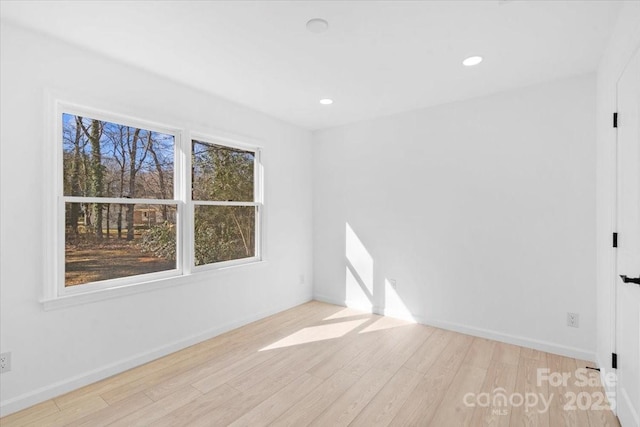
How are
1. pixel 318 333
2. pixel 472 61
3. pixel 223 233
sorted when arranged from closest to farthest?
pixel 472 61, pixel 318 333, pixel 223 233

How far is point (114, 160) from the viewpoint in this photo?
106 inches

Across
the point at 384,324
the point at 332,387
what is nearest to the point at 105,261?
the point at 332,387

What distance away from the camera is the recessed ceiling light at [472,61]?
99.1 inches

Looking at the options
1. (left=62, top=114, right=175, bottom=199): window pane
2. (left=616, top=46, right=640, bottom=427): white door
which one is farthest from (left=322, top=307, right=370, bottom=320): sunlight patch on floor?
(left=616, top=46, right=640, bottom=427): white door

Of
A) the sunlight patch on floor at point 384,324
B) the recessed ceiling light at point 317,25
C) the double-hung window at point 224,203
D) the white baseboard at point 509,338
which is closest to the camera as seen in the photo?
the recessed ceiling light at point 317,25

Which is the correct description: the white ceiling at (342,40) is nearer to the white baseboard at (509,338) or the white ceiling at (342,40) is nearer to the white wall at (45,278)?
the white wall at (45,278)

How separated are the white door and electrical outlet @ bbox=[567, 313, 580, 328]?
84 cm

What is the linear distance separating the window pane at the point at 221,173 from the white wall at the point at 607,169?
3.36 meters

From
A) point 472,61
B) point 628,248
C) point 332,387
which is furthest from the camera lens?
point 472,61

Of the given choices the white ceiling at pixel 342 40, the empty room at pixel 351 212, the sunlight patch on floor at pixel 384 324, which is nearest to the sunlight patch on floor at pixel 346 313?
the empty room at pixel 351 212

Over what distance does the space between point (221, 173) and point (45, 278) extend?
6.01ft

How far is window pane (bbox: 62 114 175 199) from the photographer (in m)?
2.44

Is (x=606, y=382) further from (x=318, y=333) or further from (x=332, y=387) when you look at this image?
(x=318, y=333)

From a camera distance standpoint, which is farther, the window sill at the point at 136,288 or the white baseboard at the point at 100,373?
the window sill at the point at 136,288
